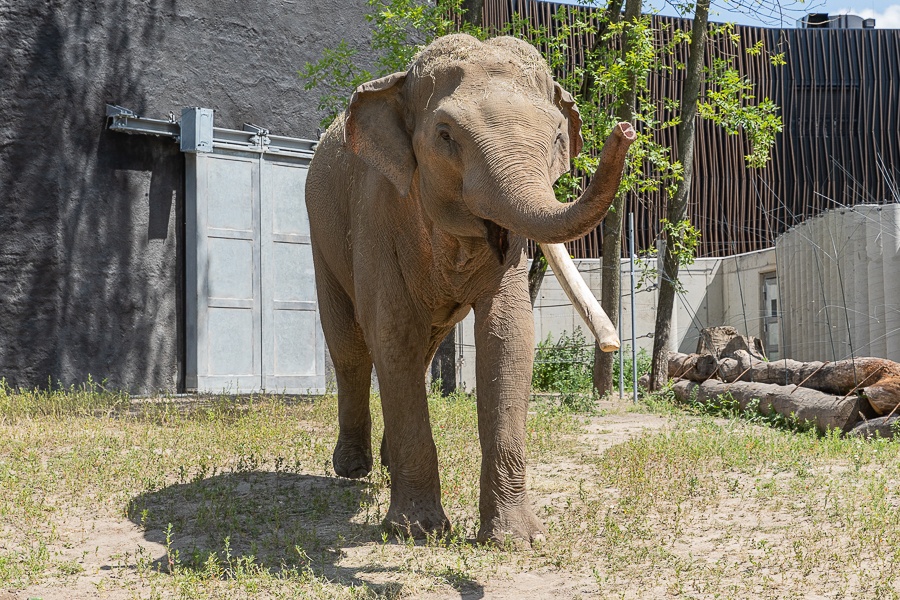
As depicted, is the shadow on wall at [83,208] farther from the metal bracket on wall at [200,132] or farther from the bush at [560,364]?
the bush at [560,364]

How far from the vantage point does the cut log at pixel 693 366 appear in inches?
503

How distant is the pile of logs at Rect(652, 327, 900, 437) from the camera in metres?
8.65

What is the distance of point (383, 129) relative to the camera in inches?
208

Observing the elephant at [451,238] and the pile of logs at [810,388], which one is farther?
the pile of logs at [810,388]

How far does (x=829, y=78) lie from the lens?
78.2 feet

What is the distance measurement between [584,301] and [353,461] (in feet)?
9.26

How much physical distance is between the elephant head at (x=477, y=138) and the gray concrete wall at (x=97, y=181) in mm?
7302

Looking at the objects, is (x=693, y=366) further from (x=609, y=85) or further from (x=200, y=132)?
(x=200, y=132)

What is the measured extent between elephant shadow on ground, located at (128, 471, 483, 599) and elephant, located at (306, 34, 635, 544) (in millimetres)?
493

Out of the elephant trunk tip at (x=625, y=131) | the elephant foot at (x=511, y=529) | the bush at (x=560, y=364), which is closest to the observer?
the elephant trunk tip at (x=625, y=131)

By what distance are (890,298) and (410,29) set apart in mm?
7111

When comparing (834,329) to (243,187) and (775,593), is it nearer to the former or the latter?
(243,187)

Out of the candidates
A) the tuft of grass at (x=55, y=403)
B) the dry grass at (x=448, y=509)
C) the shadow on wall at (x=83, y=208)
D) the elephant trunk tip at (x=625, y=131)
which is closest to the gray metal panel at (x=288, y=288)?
the shadow on wall at (x=83, y=208)

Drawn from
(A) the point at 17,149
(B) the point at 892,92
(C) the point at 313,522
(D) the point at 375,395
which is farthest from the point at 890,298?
(B) the point at 892,92
